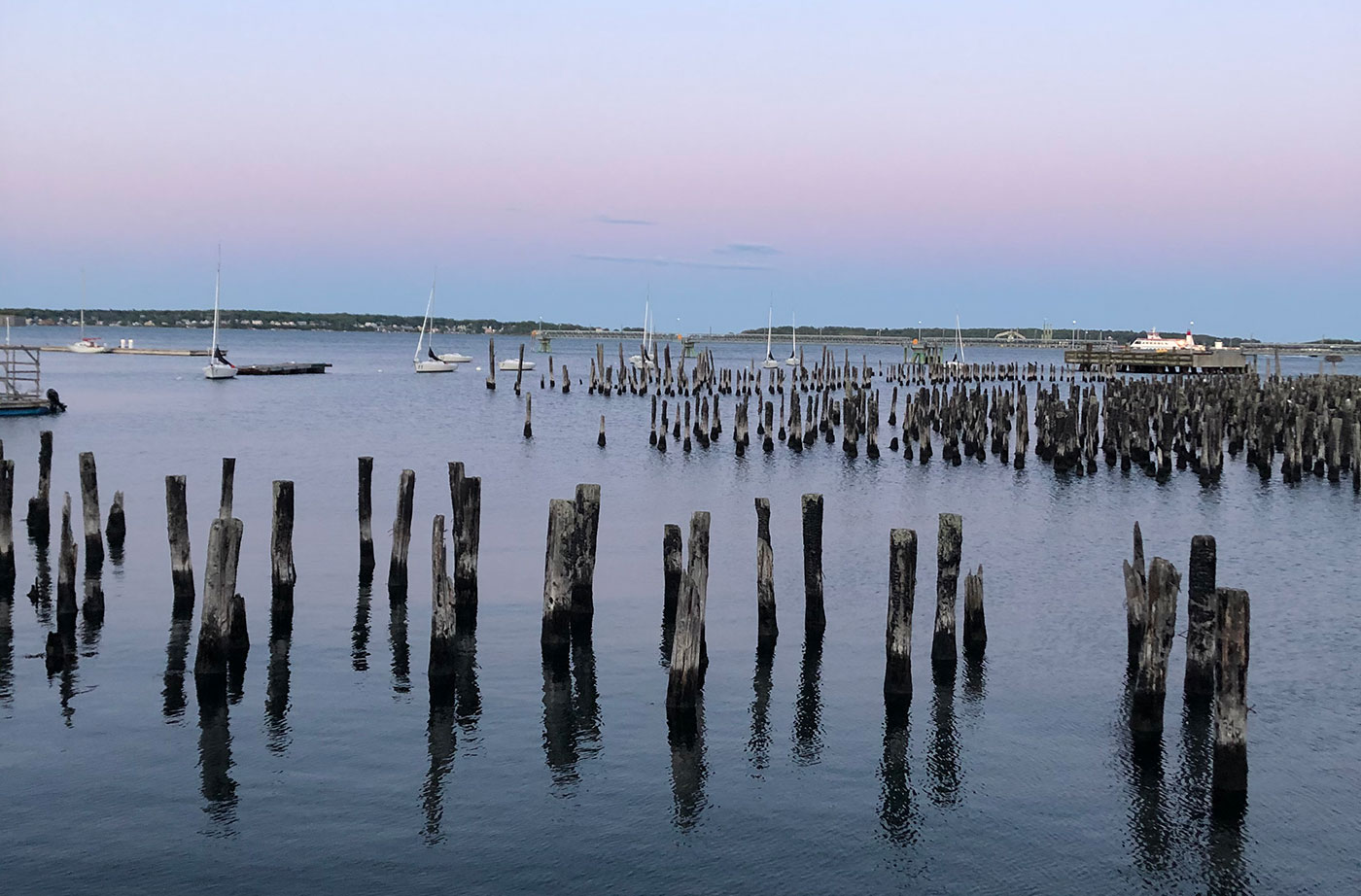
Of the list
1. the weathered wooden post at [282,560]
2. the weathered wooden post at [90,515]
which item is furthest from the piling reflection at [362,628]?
the weathered wooden post at [90,515]

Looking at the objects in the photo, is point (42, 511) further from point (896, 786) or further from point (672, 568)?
point (896, 786)

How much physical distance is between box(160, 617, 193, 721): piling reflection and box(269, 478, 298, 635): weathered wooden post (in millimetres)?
1170

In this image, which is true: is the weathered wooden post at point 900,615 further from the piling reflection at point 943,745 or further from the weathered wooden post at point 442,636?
the weathered wooden post at point 442,636

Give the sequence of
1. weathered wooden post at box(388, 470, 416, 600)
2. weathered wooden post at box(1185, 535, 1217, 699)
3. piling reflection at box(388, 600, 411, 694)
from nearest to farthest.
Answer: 1. weathered wooden post at box(1185, 535, 1217, 699)
2. piling reflection at box(388, 600, 411, 694)
3. weathered wooden post at box(388, 470, 416, 600)

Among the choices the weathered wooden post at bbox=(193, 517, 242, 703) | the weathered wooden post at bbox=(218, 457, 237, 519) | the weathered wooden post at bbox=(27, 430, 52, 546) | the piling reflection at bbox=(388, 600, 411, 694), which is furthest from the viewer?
the weathered wooden post at bbox=(27, 430, 52, 546)

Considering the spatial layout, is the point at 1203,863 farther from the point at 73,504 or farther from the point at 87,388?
the point at 87,388

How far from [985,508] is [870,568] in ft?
29.7

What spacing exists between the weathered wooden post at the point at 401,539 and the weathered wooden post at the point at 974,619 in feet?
25.6

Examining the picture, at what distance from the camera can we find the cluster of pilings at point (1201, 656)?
11.4 m

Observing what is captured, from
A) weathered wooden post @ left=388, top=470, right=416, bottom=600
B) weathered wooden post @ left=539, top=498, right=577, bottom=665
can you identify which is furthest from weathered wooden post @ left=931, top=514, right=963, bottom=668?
weathered wooden post @ left=388, top=470, right=416, bottom=600

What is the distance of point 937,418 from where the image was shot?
1998 inches

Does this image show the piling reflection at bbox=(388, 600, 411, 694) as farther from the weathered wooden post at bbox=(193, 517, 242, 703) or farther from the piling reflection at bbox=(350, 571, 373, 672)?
the weathered wooden post at bbox=(193, 517, 242, 703)

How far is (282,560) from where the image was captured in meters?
17.9

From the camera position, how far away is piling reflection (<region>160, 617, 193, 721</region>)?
564 inches
